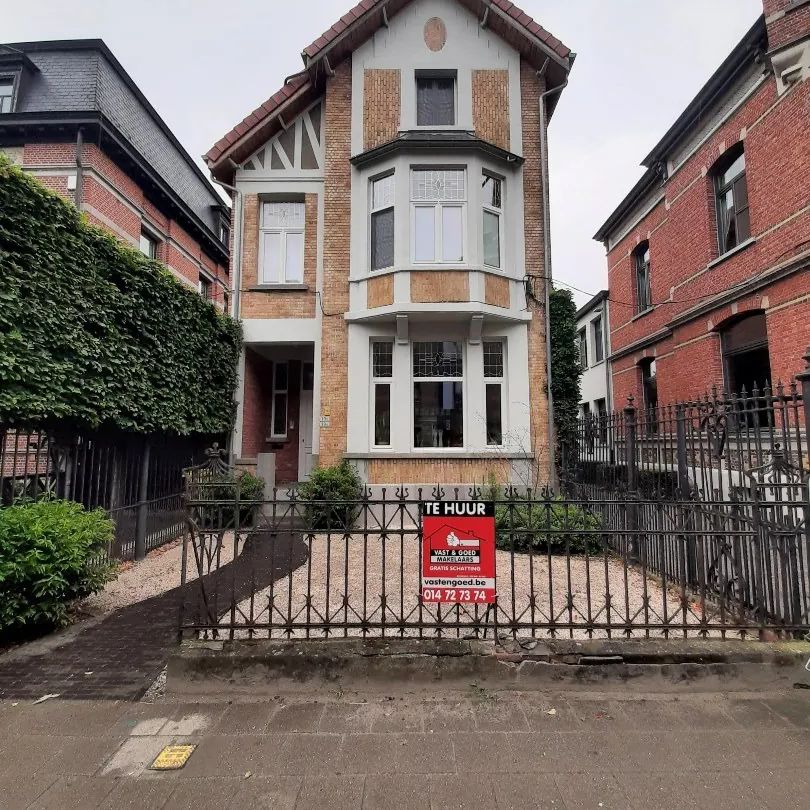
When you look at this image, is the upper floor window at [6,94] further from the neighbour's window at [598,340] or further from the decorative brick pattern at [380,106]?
the neighbour's window at [598,340]

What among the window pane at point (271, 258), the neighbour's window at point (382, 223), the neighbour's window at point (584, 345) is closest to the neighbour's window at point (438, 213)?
the neighbour's window at point (382, 223)

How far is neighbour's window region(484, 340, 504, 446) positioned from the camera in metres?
10.2

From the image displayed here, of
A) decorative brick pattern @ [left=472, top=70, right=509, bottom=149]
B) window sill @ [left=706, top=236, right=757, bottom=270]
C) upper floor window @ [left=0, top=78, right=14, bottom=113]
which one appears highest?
upper floor window @ [left=0, top=78, right=14, bottom=113]

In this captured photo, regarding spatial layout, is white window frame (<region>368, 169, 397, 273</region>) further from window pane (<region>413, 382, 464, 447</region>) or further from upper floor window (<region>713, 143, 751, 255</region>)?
upper floor window (<region>713, 143, 751, 255</region>)

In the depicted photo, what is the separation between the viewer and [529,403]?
10.1 metres

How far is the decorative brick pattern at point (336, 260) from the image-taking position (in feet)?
33.3

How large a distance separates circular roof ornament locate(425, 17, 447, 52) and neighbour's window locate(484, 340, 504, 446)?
7169 mm

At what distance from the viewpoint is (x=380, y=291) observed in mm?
10102

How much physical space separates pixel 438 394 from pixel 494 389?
4.14ft

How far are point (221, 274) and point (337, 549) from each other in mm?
18327

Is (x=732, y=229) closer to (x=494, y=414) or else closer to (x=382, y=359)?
(x=494, y=414)

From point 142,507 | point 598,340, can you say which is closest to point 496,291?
point 142,507

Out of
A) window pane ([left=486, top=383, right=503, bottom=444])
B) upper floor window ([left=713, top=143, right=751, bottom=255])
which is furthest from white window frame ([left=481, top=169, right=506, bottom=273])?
upper floor window ([left=713, top=143, right=751, bottom=255])

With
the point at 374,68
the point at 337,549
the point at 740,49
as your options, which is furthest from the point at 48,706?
the point at 740,49
